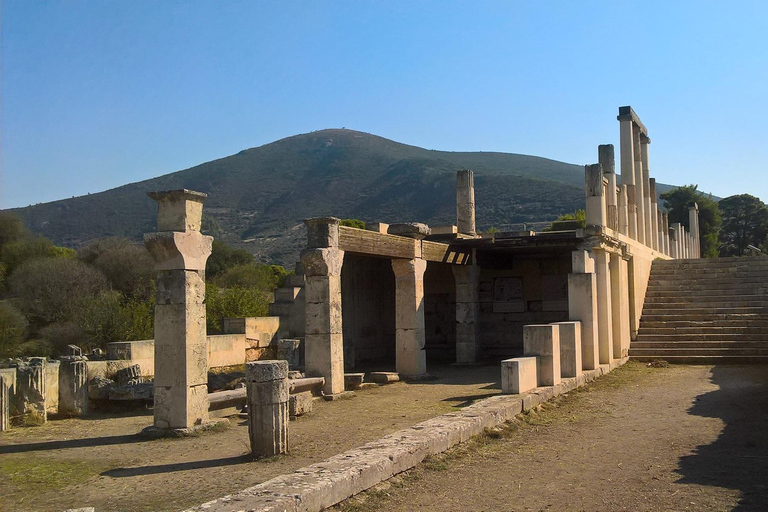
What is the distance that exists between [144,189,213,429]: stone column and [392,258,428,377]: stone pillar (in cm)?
625

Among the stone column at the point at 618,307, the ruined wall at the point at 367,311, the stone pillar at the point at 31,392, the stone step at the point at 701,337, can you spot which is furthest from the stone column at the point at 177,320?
the stone step at the point at 701,337

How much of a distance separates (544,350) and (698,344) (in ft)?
24.1

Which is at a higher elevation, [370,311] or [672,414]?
[370,311]

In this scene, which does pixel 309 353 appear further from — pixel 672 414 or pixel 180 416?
pixel 672 414

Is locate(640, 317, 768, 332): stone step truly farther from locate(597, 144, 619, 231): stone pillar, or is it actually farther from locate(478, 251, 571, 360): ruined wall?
locate(597, 144, 619, 231): stone pillar

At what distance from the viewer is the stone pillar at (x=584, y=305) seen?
14.2m

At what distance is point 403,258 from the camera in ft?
50.9

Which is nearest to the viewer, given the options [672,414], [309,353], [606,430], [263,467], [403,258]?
[263,467]

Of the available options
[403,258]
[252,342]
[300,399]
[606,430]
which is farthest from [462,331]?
[606,430]

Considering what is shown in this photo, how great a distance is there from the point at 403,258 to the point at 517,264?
604 cm

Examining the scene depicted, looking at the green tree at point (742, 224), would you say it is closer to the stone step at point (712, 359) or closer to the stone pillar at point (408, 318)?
the stone step at point (712, 359)

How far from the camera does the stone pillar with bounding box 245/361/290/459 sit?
8016mm

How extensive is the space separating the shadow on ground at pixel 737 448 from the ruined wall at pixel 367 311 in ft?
26.7

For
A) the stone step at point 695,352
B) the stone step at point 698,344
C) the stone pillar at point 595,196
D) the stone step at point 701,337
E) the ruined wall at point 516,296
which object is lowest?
the stone step at point 695,352
